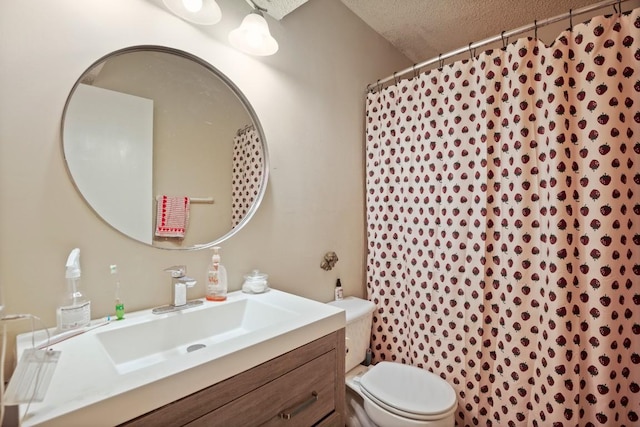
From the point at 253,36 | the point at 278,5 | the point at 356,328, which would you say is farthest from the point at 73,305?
the point at 278,5

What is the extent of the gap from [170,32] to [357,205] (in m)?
1.35

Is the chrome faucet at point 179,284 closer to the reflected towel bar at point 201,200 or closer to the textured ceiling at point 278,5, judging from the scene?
the reflected towel bar at point 201,200

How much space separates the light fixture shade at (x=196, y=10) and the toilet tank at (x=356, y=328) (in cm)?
147

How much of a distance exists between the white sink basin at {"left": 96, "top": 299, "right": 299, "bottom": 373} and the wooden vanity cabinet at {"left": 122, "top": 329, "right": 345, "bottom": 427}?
0.12 metres

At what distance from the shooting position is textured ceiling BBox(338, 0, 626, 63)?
73.9 inches

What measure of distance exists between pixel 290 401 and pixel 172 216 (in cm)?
77

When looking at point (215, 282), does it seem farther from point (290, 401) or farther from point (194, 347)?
point (290, 401)

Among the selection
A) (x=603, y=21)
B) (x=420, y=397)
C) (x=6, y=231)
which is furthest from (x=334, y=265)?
(x=603, y=21)

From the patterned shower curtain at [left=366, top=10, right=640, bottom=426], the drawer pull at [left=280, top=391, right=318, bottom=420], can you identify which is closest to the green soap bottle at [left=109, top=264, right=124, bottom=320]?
the drawer pull at [left=280, top=391, right=318, bottom=420]

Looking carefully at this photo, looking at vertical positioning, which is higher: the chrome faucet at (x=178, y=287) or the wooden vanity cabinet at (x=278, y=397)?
the chrome faucet at (x=178, y=287)

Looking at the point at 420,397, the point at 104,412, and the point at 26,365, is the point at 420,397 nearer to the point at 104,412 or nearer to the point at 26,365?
the point at 104,412

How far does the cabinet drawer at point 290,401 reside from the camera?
723mm

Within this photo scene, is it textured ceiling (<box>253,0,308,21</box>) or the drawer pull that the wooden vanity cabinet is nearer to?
the drawer pull

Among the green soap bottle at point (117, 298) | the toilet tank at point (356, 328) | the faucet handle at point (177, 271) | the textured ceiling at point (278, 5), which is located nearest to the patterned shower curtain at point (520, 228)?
the toilet tank at point (356, 328)
